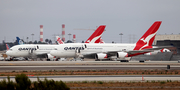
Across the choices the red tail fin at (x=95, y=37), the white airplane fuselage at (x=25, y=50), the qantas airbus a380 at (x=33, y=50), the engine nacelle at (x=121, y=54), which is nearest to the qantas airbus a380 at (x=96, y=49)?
the engine nacelle at (x=121, y=54)

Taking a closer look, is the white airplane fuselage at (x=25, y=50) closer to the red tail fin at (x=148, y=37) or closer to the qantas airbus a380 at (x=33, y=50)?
the qantas airbus a380 at (x=33, y=50)

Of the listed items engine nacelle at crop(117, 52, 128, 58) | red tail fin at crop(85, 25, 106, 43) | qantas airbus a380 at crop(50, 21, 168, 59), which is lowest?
engine nacelle at crop(117, 52, 128, 58)

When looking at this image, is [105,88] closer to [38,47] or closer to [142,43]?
[142,43]

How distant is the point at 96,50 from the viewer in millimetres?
62750

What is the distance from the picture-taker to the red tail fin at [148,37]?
61312 millimetres

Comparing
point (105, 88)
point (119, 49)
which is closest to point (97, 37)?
point (119, 49)

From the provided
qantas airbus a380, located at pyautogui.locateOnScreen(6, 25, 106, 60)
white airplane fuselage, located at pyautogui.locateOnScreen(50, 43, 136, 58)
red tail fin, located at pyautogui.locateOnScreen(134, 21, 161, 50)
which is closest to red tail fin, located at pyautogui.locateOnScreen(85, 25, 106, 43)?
qantas airbus a380, located at pyautogui.locateOnScreen(6, 25, 106, 60)

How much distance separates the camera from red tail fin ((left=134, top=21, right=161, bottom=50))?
6131cm

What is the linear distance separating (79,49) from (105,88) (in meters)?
40.9

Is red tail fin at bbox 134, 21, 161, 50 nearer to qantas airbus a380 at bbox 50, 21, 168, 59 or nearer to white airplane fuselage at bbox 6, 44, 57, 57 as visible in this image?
qantas airbus a380 at bbox 50, 21, 168, 59

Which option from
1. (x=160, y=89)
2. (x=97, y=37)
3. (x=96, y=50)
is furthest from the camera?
(x=97, y=37)

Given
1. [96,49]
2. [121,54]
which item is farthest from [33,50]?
[121,54]

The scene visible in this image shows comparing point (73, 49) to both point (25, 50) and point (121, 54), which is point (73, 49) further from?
point (25, 50)

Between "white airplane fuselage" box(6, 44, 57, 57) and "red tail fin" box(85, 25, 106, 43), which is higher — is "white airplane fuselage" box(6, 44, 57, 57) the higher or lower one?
the lower one
